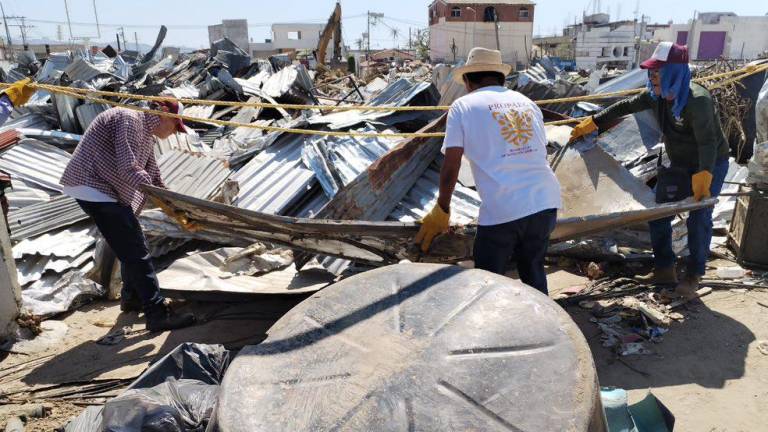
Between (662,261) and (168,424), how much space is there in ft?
12.3

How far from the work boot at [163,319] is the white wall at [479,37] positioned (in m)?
36.4

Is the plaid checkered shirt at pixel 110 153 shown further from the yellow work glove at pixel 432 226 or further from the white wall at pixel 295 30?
the white wall at pixel 295 30

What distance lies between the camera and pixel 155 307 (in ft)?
12.8

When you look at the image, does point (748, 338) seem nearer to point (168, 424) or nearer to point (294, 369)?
point (294, 369)

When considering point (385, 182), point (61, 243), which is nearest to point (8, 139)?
point (61, 243)

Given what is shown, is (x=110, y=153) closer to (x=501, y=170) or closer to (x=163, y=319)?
(x=163, y=319)

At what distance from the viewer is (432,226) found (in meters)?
2.85

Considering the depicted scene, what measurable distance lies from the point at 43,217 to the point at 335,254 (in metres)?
3.73

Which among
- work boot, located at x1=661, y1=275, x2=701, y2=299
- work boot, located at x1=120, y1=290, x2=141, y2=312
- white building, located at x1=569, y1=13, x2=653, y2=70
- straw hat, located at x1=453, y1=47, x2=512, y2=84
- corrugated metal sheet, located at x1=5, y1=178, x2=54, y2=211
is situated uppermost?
white building, located at x1=569, y1=13, x2=653, y2=70

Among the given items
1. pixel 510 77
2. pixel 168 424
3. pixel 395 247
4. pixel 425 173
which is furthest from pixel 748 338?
pixel 510 77

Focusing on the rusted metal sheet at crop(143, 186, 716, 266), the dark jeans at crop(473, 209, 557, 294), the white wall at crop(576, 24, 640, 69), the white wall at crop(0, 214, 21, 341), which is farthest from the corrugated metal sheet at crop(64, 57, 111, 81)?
the white wall at crop(576, 24, 640, 69)

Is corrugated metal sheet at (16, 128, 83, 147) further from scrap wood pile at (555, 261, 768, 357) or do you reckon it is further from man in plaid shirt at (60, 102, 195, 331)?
scrap wood pile at (555, 261, 768, 357)

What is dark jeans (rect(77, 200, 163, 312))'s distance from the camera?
361 centimetres

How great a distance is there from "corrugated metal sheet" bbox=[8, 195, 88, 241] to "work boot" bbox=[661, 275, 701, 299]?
18.6ft
